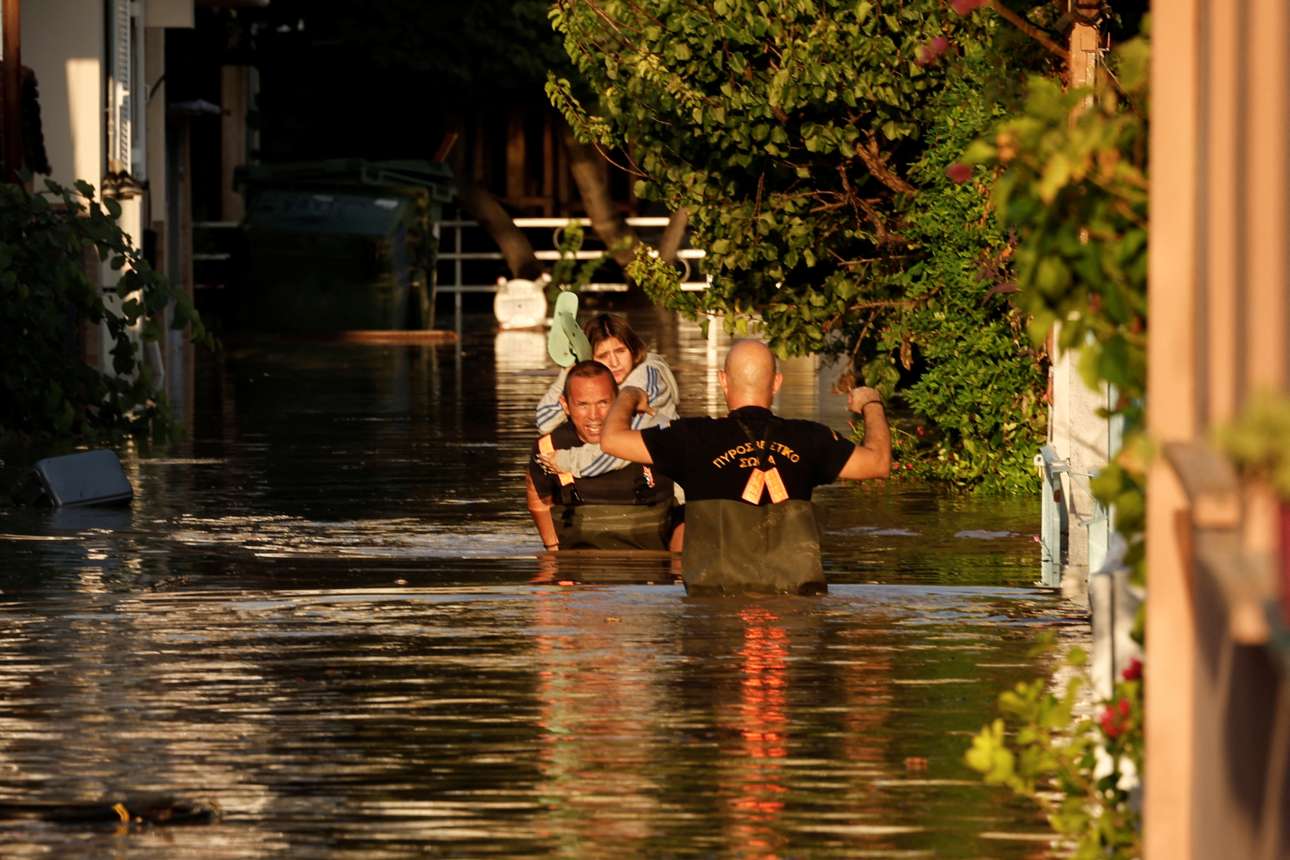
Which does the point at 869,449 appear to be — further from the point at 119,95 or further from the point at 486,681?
the point at 119,95

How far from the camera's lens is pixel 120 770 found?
838 centimetres

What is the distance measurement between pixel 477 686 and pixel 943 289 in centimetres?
719

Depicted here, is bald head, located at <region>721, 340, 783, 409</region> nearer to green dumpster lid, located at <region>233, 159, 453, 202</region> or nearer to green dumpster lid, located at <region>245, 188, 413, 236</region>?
green dumpster lid, located at <region>245, 188, 413, 236</region>

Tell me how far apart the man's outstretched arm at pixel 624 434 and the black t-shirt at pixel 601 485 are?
233cm

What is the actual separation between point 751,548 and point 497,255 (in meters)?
33.3

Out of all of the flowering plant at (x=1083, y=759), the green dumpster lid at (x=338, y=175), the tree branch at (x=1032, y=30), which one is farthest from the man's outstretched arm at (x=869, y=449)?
the green dumpster lid at (x=338, y=175)

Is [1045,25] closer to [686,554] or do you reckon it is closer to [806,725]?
[686,554]

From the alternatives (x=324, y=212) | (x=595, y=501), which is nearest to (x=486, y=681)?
(x=595, y=501)

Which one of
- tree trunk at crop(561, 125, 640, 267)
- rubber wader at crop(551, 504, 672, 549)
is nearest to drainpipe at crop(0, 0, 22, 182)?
rubber wader at crop(551, 504, 672, 549)

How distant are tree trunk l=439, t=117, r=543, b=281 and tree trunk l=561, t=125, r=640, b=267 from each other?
109 centimetres

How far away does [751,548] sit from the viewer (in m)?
11.5

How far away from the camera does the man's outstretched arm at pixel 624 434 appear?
37.0ft

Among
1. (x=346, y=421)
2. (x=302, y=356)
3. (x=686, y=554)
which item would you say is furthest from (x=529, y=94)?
(x=686, y=554)

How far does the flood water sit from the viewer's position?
769 cm
